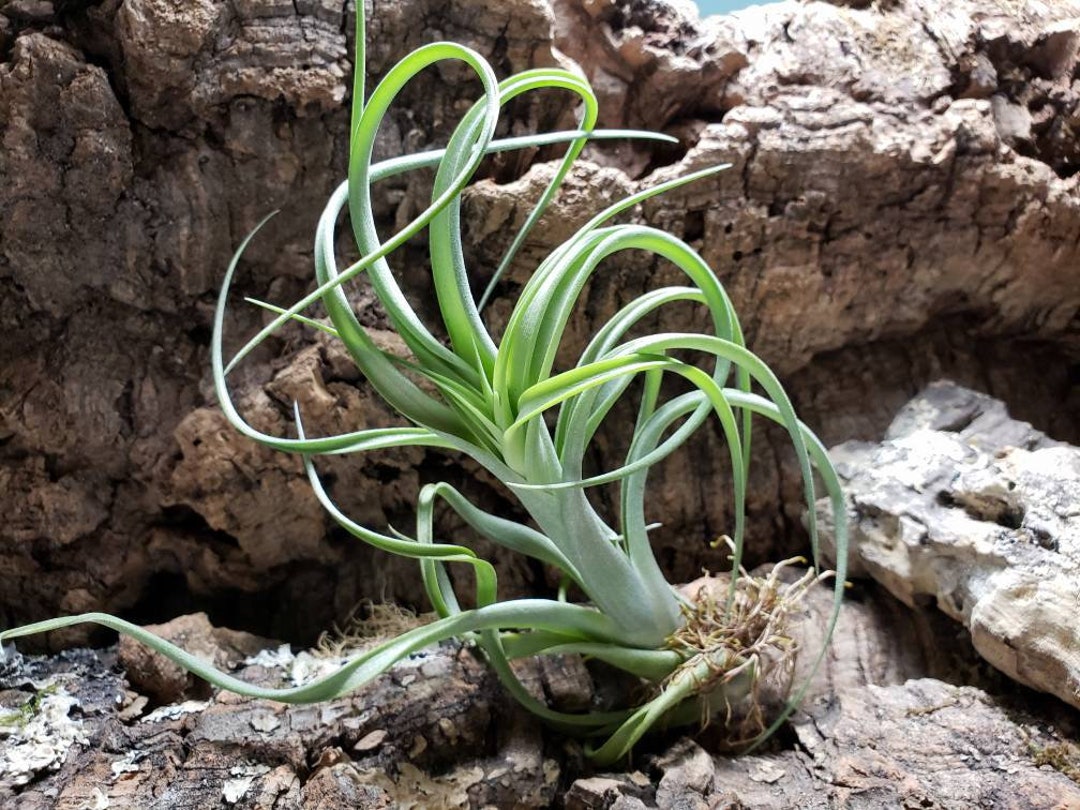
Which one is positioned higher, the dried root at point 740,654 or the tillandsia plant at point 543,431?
the tillandsia plant at point 543,431

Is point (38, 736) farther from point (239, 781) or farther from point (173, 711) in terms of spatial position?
point (239, 781)

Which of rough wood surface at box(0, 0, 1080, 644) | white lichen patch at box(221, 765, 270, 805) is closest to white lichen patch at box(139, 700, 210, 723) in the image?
white lichen patch at box(221, 765, 270, 805)

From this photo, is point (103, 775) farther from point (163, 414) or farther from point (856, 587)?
point (856, 587)

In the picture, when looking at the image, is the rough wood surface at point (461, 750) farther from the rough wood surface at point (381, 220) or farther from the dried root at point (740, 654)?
the rough wood surface at point (381, 220)

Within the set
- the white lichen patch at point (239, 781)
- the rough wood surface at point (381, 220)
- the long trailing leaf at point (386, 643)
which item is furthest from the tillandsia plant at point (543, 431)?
the rough wood surface at point (381, 220)

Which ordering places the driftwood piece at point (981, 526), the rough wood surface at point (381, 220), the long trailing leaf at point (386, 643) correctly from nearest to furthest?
the long trailing leaf at point (386, 643), the driftwood piece at point (981, 526), the rough wood surface at point (381, 220)

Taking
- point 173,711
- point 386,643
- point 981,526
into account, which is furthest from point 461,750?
point 981,526

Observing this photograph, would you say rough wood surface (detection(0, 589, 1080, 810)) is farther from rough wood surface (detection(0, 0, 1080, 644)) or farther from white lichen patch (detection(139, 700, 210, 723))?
rough wood surface (detection(0, 0, 1080, 644))

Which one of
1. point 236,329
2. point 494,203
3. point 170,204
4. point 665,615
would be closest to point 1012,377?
point 665,615
